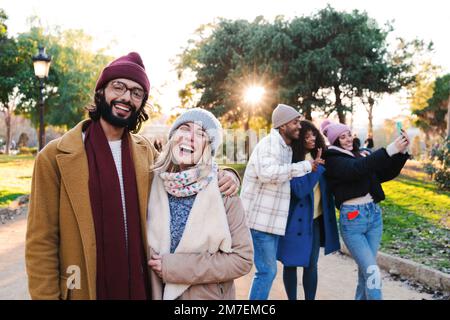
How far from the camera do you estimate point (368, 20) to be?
19.3m

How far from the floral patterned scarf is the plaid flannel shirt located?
1.57m

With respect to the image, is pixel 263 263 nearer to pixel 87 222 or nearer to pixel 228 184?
pixel 228 184

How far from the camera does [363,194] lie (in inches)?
147

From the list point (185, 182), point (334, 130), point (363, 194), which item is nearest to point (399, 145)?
point (363, 194)

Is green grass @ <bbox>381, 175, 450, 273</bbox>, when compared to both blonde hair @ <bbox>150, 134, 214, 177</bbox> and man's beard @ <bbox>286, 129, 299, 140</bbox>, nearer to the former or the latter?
man's beard @ <bbox>286, 129, 299, 140</bbox>

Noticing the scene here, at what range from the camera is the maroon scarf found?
80.2 inches

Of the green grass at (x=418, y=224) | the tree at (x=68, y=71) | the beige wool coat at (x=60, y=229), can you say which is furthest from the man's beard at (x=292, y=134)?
the tree at (x=68, y=71)

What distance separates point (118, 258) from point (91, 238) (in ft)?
0.57

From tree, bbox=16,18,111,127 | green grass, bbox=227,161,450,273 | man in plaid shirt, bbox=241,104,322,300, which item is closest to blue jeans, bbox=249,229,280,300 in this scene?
man in plaid shirt, bbox=241,104,322,300

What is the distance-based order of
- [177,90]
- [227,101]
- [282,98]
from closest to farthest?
[282,98]
[227,101]
[177,90]

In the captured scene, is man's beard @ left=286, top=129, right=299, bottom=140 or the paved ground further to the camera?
the paved ground

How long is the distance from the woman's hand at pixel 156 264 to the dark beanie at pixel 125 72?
3.24 feet

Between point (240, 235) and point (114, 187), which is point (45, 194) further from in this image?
point (240, 235)
